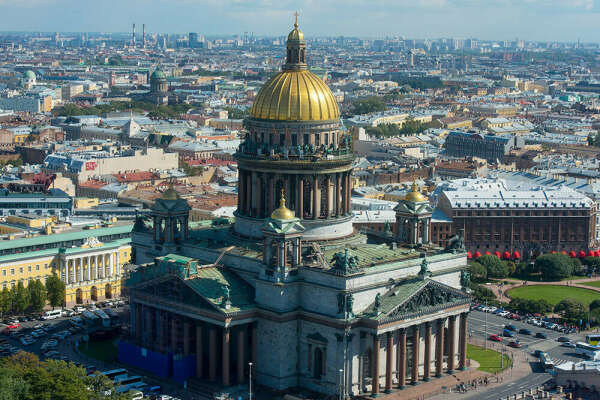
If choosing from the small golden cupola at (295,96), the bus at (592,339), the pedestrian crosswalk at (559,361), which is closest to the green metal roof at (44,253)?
the small golden cupola at (295,96)

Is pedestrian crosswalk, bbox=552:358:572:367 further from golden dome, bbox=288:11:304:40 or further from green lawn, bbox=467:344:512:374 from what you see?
golden dome, bbox=288:11:304:40

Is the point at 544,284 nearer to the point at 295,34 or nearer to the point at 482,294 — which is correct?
the point at 482,294

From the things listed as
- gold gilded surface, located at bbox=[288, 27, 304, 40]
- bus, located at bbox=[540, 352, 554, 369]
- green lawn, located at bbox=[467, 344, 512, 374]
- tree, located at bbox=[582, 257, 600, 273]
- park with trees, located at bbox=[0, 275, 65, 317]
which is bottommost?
tree, located at bbox=[582, 257, 600, 273]

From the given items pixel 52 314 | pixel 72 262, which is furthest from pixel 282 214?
pixel 72 262

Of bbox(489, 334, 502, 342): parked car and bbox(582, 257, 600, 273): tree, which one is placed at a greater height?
bbox(489, 334, 502, 342): parked car

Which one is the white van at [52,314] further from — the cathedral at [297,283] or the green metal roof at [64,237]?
the cathedral at [297,283]

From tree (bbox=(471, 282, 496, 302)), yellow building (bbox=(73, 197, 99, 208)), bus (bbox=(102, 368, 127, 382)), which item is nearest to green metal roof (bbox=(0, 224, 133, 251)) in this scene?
yellow building (bbox=(73, 197, 99, 208))
